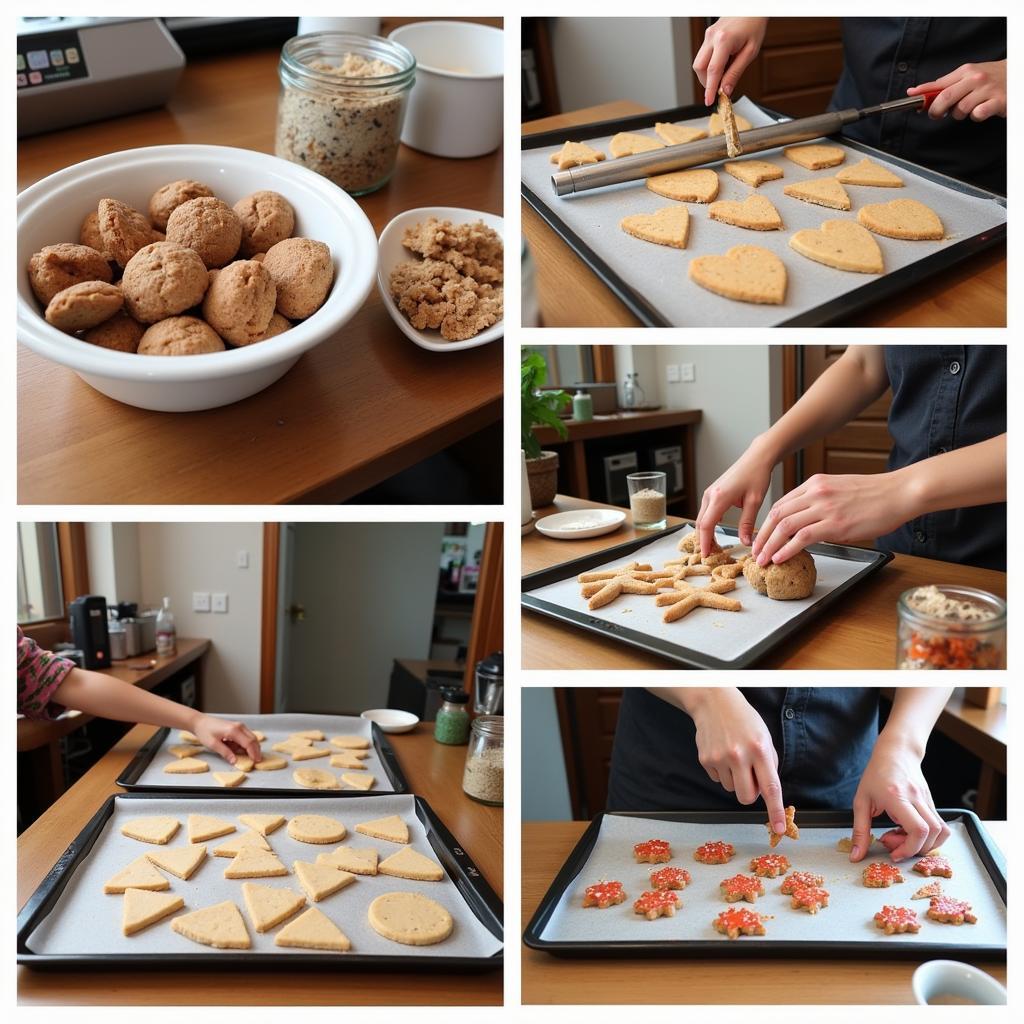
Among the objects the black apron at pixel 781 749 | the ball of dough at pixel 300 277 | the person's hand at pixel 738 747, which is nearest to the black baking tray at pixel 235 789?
the black apron at pixel 781 749

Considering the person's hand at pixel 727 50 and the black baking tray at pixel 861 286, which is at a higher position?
the person's hand at pixel 727 50

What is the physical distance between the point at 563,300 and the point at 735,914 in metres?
0.61

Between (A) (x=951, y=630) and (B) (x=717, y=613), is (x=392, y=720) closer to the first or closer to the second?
(B) (x=717, y=613)

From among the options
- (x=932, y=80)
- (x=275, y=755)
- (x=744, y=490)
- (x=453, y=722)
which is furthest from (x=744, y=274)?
(x=275, y=755)

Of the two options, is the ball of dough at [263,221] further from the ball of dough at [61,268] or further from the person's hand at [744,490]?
the person's hand at [744,490]

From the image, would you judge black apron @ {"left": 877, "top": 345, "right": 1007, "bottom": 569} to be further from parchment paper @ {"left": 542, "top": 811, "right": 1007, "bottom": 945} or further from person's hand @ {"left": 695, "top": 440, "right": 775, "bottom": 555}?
parchment paper @ {"left": 542, "top": 811, "right": 1007, "bottom": 945}

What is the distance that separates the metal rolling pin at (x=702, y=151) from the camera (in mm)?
875

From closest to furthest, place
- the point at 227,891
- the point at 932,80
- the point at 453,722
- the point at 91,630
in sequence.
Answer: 1. the point at 227,891
2. the point at 932,80
3. the point at 453,722
4. the point at 91,630

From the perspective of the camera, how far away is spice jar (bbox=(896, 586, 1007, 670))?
69cm

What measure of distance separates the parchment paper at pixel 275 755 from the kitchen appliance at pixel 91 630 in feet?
1.28

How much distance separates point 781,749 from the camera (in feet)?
3.53

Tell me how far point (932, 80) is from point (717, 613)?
751 mm

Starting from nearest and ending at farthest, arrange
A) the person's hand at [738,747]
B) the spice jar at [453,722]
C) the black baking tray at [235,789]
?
the person's hand at [738,747] → the black baking tray at [235,789] → the spice jar at [453,722]

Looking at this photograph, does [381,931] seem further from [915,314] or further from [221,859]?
[915,314]
